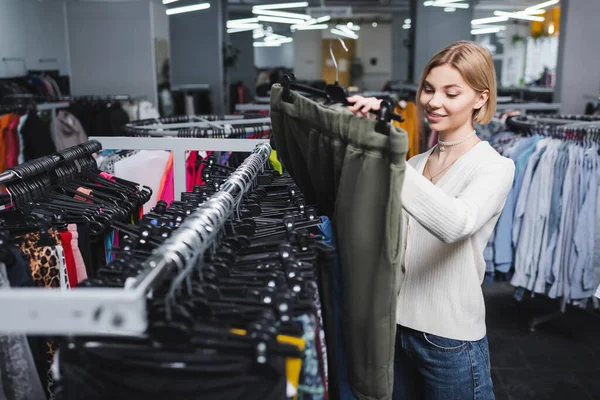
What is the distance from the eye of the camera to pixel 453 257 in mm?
1455

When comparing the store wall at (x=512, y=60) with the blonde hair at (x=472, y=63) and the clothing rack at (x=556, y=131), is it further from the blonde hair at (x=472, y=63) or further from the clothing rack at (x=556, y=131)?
the blonde hair at (x=472, y=63)

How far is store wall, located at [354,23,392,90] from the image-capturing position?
1922 centimetres

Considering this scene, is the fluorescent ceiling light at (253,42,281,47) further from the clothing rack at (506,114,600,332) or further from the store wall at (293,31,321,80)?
the clothing rack at (506,114,600,332)

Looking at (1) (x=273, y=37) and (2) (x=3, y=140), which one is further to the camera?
(1) (x=273, y=37)

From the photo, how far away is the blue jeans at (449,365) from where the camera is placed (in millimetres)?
1485

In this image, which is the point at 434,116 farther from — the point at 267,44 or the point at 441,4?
the point at 267,44

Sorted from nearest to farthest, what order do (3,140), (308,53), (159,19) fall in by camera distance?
(3,140) < (159,19) < (308,53)

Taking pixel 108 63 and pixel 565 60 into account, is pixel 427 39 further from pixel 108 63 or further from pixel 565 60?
pixel 108 63

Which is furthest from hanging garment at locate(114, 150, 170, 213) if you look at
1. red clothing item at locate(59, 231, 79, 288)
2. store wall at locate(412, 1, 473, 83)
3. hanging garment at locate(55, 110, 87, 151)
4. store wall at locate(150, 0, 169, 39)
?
store wall at locate(412, 1, 473, 83)

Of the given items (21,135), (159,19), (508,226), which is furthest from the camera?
(159,19)

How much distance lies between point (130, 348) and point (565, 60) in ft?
19.2

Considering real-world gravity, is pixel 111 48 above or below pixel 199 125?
above

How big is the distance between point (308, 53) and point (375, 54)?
2.40m

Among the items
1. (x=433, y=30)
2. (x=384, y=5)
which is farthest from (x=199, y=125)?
(x=384, y=5)
